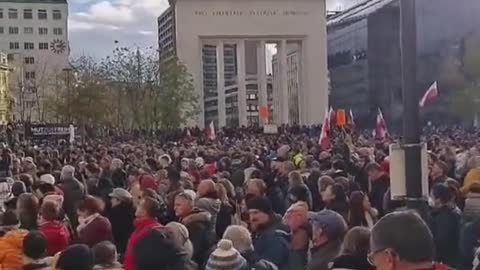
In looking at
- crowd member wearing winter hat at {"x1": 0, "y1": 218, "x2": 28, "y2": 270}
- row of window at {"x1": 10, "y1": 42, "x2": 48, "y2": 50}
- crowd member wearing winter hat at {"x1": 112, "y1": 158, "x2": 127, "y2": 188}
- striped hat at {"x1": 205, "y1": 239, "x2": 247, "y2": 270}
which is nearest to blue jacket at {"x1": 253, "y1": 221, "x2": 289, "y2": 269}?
striped hat at {"x1": 205, "y1": 239, "x2": 247, "y2": 270}

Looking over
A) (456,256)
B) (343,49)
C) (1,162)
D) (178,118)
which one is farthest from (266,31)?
(456,256)

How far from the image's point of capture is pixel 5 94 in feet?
363

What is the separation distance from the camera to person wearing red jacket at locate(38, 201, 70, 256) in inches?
348

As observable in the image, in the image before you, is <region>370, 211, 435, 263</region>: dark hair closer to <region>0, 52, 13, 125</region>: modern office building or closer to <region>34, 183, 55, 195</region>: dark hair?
<region>34, 183, 55, 195</region>: dark hair

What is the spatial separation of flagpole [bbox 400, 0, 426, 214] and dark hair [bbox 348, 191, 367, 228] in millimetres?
2235

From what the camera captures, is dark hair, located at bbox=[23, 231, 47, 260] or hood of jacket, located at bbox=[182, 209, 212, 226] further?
hood of jacket, located at bbox=[182, 209, 212, 226]

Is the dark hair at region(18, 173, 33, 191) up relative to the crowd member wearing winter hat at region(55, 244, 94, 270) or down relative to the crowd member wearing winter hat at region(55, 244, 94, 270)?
up

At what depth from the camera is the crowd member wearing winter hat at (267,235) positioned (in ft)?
26.7

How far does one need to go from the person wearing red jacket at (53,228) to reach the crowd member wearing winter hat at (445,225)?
3642mm

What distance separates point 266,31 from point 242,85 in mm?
6418

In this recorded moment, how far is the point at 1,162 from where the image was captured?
2680 cm

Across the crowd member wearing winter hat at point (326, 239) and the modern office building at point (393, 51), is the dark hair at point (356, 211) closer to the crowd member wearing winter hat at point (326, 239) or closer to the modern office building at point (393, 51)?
the crowd member wearing winter hat at point (326, 239)

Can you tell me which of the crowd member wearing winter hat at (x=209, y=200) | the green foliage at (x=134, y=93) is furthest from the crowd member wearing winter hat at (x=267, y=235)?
the green foliage at (x=134, y=93)

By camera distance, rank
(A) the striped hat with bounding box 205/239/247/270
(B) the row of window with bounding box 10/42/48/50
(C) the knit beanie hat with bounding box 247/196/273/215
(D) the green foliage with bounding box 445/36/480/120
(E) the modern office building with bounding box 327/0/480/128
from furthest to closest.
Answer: (B) the row of window with bounding box 10/42/48/50 → (E) the modern office building with bounding box 327/0/480/128 → (D) the green foliage with bounding box 445/36/480/120 → (C) the knit beanie hat with bounding box 247/196/273/215 → (A) the striped hat with bounding box 205/239/247/270
